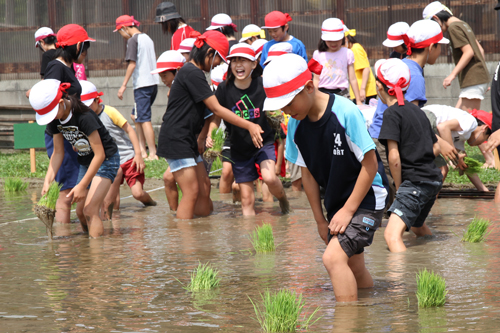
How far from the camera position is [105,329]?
12.3 feet

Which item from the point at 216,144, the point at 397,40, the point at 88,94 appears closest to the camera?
the point at 88,94

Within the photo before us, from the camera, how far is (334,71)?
9.79m

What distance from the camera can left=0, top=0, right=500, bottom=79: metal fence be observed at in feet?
42.9

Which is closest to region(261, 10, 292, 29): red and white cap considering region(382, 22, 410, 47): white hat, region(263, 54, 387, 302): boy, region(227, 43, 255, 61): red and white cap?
region(382, 22, 410, 47): white hat

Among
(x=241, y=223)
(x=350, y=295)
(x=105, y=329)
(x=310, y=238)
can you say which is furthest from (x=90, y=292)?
(x=241, y=223)

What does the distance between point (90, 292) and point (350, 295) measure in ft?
5.75

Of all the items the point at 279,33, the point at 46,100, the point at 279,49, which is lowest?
the point at 46,100

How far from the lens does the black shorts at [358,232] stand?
162 inches

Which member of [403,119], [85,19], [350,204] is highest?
[85,19]

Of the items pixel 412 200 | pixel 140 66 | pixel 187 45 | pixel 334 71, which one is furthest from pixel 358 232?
pixel 140 66

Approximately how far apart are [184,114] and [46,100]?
174 centimetres

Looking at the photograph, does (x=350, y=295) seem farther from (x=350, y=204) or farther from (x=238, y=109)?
(x=238, y=109)

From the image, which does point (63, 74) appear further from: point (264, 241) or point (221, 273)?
point (221, 273)

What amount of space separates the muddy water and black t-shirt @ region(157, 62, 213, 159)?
808 millimetres
